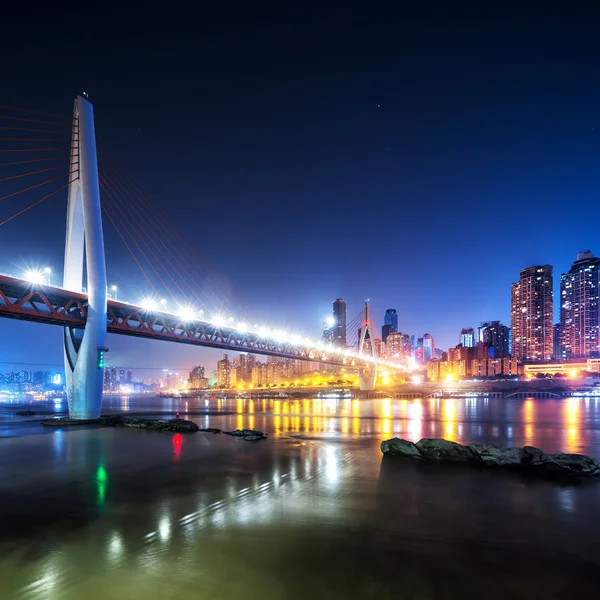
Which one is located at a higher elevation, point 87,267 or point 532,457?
point 87,267

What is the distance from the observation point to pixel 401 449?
20.7 metres

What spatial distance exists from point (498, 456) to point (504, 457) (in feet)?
0.74

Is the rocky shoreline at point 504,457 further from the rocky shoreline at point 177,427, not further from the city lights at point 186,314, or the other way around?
the city lights at point 186,314

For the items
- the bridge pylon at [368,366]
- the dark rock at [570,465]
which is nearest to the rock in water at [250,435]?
the dark rock at [570,465]

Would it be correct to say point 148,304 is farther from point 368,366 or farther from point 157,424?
point 368,366

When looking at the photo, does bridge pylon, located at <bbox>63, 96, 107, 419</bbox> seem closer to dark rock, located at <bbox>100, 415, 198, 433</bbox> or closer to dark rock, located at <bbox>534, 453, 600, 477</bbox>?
dark rock, located at <bbox>100, 415, 198, 433</bbox>

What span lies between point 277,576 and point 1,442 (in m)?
28.9

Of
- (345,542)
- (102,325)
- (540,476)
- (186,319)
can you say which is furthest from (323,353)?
(345,542)

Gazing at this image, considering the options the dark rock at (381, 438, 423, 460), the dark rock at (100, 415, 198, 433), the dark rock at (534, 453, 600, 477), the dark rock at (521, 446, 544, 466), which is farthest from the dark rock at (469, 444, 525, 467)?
the dark rock at (100, 415, 198, 433)

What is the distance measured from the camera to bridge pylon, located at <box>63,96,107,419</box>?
110 ft

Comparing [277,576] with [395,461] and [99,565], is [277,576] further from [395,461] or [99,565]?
[395,461]

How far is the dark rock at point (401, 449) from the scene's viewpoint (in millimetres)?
20027

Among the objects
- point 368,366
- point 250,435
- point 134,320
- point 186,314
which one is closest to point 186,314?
point 186,314

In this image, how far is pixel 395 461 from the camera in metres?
19.2
